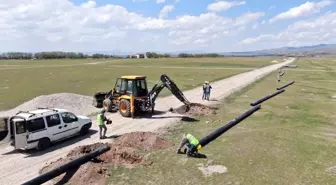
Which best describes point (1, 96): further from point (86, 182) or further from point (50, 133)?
point (86, 182)

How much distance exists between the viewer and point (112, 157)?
1423cm

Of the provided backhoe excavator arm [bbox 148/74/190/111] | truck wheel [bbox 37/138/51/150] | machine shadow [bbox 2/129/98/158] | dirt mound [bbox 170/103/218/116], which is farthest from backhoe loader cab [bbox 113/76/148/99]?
truck wheel [bbox 37/138/51/150]

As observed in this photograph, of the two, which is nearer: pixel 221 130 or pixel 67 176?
pixel 67 176

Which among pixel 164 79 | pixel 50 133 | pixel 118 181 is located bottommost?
pixel 118 181

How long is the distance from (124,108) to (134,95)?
135 centimetres

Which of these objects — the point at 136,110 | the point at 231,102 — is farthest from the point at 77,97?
the point at 231,102

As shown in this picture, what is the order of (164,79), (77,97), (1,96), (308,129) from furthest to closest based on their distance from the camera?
(1,96) < (77,97) < (164,79) < (308,129)

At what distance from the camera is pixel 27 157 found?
49.3 feet

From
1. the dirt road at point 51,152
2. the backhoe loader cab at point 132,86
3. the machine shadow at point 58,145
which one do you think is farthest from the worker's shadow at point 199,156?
the backhoe loader cab at point 132,86

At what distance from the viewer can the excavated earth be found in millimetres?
12149

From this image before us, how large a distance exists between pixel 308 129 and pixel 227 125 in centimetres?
572

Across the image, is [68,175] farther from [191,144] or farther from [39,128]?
[191,144]

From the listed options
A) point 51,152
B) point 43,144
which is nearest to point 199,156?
point 51,152

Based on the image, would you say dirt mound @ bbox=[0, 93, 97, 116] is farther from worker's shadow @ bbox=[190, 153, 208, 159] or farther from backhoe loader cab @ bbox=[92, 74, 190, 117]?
worker's shadow @ bbox=[190, 153, 208, 159]
